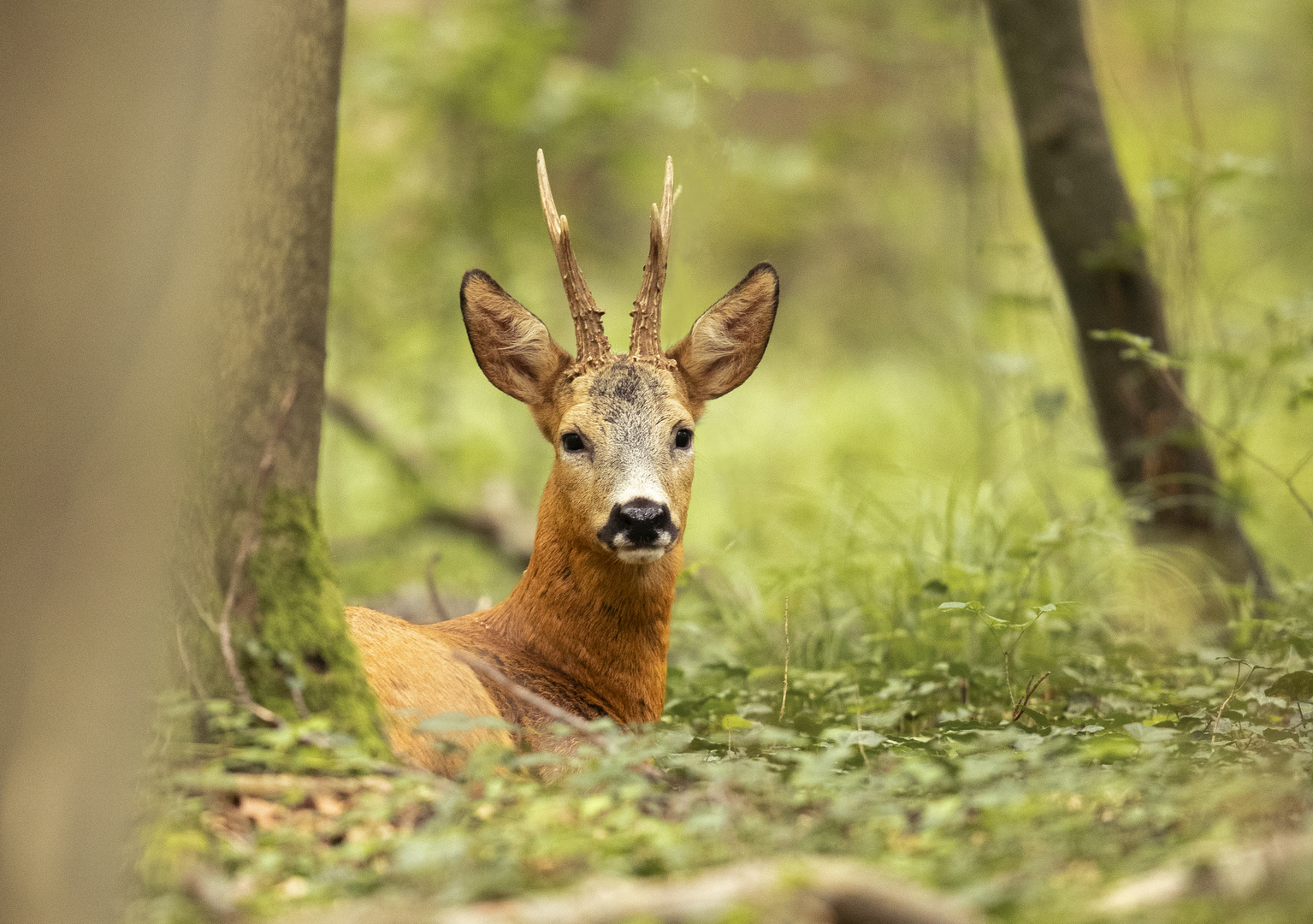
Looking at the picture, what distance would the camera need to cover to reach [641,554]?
3.70 meters

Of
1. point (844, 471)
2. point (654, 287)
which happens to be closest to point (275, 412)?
point (654, 287)

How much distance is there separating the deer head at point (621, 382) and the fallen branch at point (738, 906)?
5.96 ft

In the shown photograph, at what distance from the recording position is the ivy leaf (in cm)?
337

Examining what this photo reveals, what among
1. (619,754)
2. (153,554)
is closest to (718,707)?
(619,754)

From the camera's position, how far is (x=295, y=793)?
7.82ft

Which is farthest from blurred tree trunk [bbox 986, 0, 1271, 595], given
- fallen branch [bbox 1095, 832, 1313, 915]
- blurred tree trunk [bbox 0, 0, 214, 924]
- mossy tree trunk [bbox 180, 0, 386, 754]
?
blurred tree trunk [bbox 0, 0, 214, 924]

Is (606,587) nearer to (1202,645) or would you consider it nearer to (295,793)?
(295,793)

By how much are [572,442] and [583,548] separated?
35 cm

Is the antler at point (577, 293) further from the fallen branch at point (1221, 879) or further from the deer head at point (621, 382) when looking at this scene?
the fallen branch at point (1221, 879)

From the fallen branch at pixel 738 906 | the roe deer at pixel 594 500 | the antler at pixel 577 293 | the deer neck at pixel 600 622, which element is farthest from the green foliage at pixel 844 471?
the antler at pixel 577 293

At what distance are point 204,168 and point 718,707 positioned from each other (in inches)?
91.3

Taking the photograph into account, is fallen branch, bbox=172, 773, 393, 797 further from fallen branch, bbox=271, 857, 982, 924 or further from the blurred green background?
the blurred green background

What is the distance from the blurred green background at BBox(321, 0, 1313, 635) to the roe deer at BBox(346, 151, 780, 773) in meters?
0.74

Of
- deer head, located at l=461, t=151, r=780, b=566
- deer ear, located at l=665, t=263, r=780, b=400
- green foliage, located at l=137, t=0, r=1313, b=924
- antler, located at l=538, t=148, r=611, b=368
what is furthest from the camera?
deer ear, located at l=665, t=263, r=780, b=400
